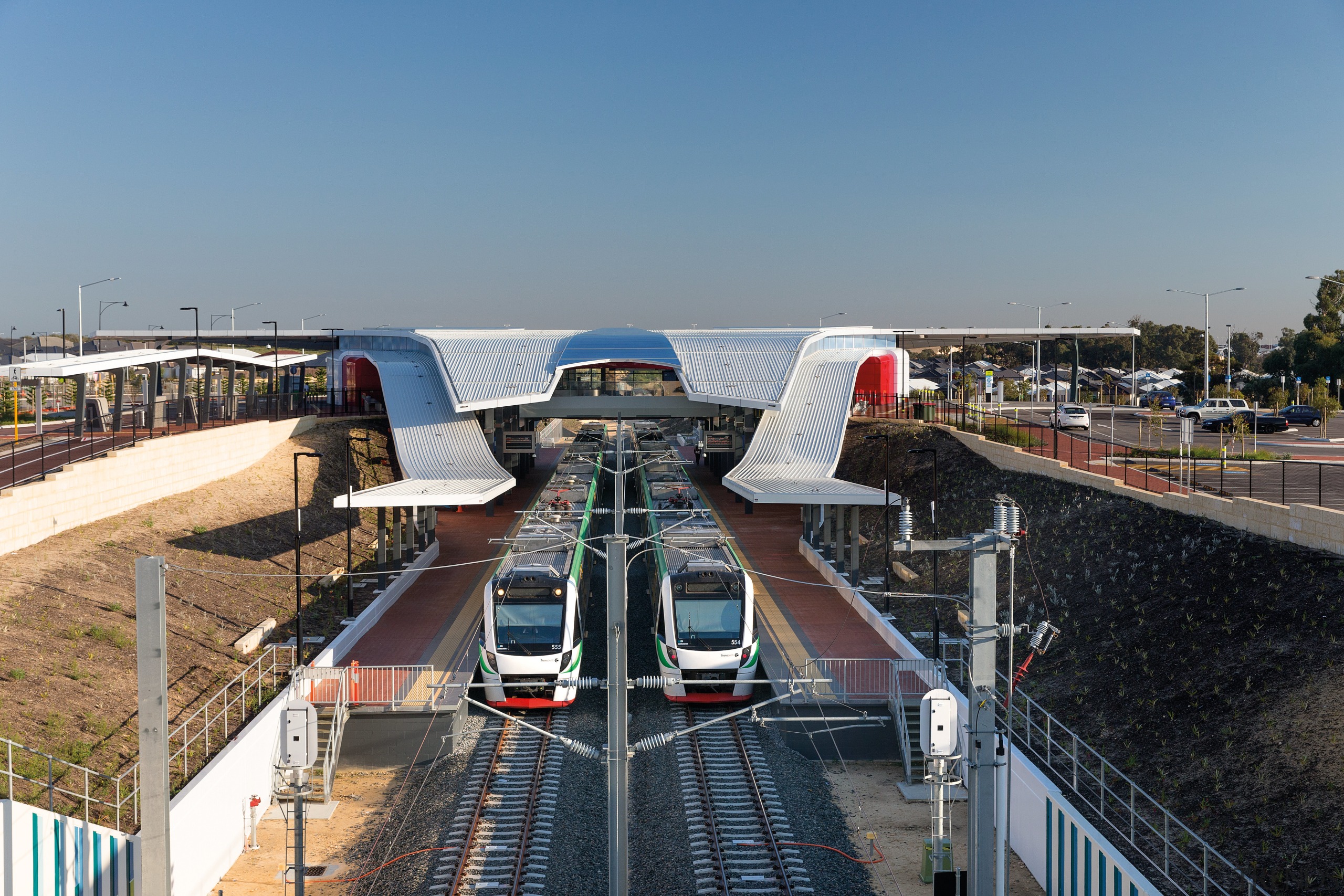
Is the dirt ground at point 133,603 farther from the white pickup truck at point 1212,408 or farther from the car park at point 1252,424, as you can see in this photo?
the white pickup truck at point 1212,408

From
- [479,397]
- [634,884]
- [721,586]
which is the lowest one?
[634,884]

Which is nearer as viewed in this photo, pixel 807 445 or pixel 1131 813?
pixel 1131 813

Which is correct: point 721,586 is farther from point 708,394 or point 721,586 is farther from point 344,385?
point 344,385

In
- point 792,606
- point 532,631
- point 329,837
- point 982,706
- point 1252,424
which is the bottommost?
point 329,837

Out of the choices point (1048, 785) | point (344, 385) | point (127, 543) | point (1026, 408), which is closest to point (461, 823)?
point (1048, 785)

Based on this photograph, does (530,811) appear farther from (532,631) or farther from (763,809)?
(532,631)

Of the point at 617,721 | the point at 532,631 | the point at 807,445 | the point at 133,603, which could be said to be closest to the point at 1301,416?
the point at 807,445
